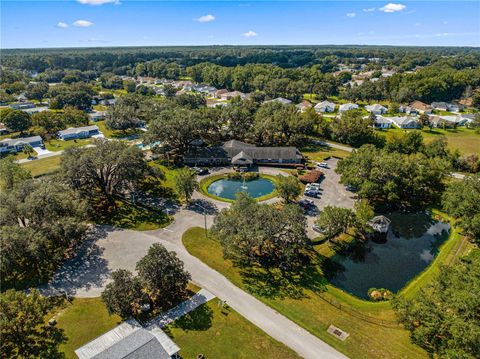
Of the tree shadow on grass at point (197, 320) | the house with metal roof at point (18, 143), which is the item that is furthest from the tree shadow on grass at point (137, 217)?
the house with metal roof at point (18, 143)

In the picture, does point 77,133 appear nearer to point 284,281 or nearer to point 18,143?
point 18,143

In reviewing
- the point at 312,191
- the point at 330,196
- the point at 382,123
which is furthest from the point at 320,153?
the point at 382,123

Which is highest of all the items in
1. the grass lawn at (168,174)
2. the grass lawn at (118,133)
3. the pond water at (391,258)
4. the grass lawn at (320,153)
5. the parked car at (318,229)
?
the grass lawn at (118,133)

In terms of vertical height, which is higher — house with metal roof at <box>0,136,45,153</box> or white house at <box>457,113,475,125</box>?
white house at <box>457,113,475,125</box>

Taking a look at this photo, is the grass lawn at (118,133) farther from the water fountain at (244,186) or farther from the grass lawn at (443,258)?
the grass lawn at (443,258)

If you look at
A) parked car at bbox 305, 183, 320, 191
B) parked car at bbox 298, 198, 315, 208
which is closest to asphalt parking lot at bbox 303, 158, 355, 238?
parked car at bbox 298, 198, 315, 208

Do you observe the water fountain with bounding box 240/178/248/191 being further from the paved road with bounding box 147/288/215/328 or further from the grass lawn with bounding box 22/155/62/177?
the grass lawn with bounding box 22/155/62/177
